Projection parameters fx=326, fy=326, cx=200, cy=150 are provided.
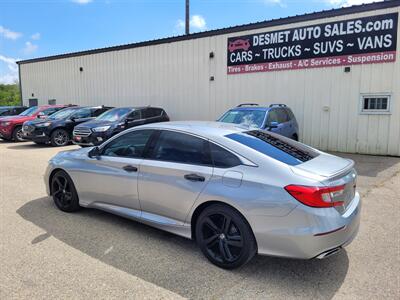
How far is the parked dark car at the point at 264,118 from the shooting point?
8.31 meters

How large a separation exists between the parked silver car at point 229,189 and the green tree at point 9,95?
45.6 metres

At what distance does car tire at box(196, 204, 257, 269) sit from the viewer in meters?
3.16

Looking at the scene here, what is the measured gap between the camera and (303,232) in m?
2.87

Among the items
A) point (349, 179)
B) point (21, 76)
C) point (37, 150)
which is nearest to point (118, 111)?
point (37, 150)

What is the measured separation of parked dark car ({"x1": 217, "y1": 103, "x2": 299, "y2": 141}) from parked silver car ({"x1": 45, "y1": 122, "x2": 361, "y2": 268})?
4.26 metres

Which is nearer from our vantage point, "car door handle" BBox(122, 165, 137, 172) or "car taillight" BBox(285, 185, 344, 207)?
"car taillight" BBox(285, 185, 344, 207)

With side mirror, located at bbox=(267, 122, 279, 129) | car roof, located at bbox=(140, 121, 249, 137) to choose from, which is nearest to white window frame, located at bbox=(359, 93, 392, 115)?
side mirror, located at bbox=(267, 122, 279, 129)

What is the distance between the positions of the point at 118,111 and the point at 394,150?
31.1 feet

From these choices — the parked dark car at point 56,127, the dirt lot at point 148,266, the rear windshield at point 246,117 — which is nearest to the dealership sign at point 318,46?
the rear windshield at point 246,117

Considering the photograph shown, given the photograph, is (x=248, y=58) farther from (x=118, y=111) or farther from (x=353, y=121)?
(x=118, y=111)

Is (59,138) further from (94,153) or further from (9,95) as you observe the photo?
(9,95)

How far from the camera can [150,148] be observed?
4051 mm

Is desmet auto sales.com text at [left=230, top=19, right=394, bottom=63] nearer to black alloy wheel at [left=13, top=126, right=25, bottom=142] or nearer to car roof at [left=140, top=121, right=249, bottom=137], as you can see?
car roof at [left=140, top=121, right=249, bottom=137]

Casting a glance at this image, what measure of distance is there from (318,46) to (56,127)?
1007 centimetres
